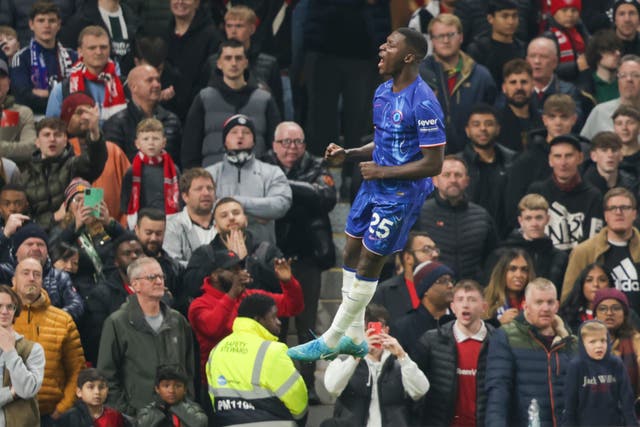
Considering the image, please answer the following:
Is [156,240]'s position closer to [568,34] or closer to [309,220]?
[309,220]

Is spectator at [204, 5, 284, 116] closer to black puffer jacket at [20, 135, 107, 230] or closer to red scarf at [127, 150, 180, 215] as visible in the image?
red scarf at [127, 150, 180, 215]

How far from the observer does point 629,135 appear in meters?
17.0

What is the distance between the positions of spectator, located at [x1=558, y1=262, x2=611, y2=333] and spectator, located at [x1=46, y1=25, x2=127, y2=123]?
4.86 metres

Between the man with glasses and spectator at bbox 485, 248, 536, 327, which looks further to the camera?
the man with glasses

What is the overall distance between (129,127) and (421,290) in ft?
11.7

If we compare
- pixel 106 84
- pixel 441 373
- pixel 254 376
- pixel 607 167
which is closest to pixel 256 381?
pixel 254 376

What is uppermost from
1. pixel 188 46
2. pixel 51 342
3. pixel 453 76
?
pixel 188 46

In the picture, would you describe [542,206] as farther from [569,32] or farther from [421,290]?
[569,32]

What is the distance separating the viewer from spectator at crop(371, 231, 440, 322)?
15094 millimetres

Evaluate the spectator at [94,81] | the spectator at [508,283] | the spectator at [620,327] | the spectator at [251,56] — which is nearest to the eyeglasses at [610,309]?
the spectator at [620,327]

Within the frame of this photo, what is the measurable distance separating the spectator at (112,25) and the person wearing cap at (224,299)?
4186mm

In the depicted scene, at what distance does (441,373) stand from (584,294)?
1607 mm

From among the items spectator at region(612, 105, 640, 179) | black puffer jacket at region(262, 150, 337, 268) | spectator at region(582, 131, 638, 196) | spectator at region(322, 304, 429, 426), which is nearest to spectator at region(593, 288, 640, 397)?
spectator at region(322, 304, 429, 426)

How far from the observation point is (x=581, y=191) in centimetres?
1633
